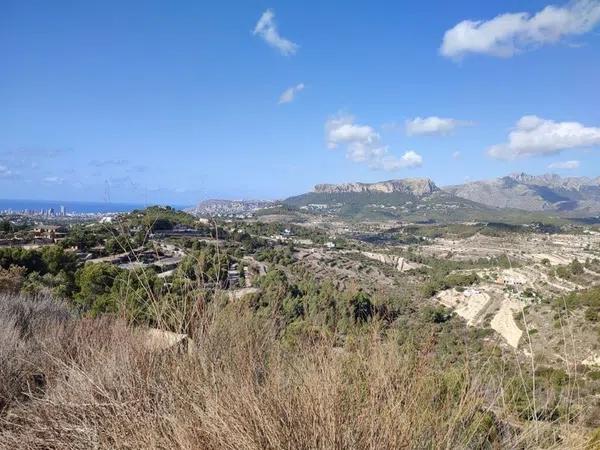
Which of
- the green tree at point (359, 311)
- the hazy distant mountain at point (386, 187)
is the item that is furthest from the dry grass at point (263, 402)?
the hazy distant mountain at point (386, 187)

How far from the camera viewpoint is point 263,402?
161 cm

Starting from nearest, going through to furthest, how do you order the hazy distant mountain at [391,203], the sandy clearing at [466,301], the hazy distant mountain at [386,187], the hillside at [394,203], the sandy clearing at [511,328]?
the sandy clearing at [511,328] → the sandy clearing at [466,301] → the hillside at [394,203] → the hazy distant mountain at [391,203] → the hazy distant mountain at [386,187]

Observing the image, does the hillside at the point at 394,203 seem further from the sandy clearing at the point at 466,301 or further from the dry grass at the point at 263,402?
the dry grass at the point at 263,402

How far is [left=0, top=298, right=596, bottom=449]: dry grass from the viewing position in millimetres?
1484

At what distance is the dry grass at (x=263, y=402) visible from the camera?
1484 millimetres

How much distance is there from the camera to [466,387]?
191 centimetres

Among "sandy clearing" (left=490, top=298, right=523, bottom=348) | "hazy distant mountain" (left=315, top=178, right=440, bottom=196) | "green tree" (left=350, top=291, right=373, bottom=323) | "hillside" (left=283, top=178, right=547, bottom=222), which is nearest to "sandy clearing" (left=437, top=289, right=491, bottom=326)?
"sandy clearing" (left=490, top=298, right=523, bottom=348)

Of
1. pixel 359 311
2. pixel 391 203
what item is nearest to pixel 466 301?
pixel 359 311

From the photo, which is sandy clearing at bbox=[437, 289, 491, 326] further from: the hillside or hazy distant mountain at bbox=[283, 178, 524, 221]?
hazy distant mountain at bbox=[283, 178, 524, 221]

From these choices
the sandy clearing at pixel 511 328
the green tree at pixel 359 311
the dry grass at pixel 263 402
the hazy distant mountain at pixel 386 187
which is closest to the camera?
the dry grass at pixel 263 402

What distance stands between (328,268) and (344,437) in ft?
126

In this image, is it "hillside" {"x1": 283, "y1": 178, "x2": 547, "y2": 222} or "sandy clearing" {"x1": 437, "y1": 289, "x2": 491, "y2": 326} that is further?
"hillside" {"x1": 283, "y1": 178, "x2": 547, "y2": 222}

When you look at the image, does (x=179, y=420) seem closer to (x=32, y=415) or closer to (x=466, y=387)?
(x=32, y=415)

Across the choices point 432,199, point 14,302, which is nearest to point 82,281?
point 14,302
